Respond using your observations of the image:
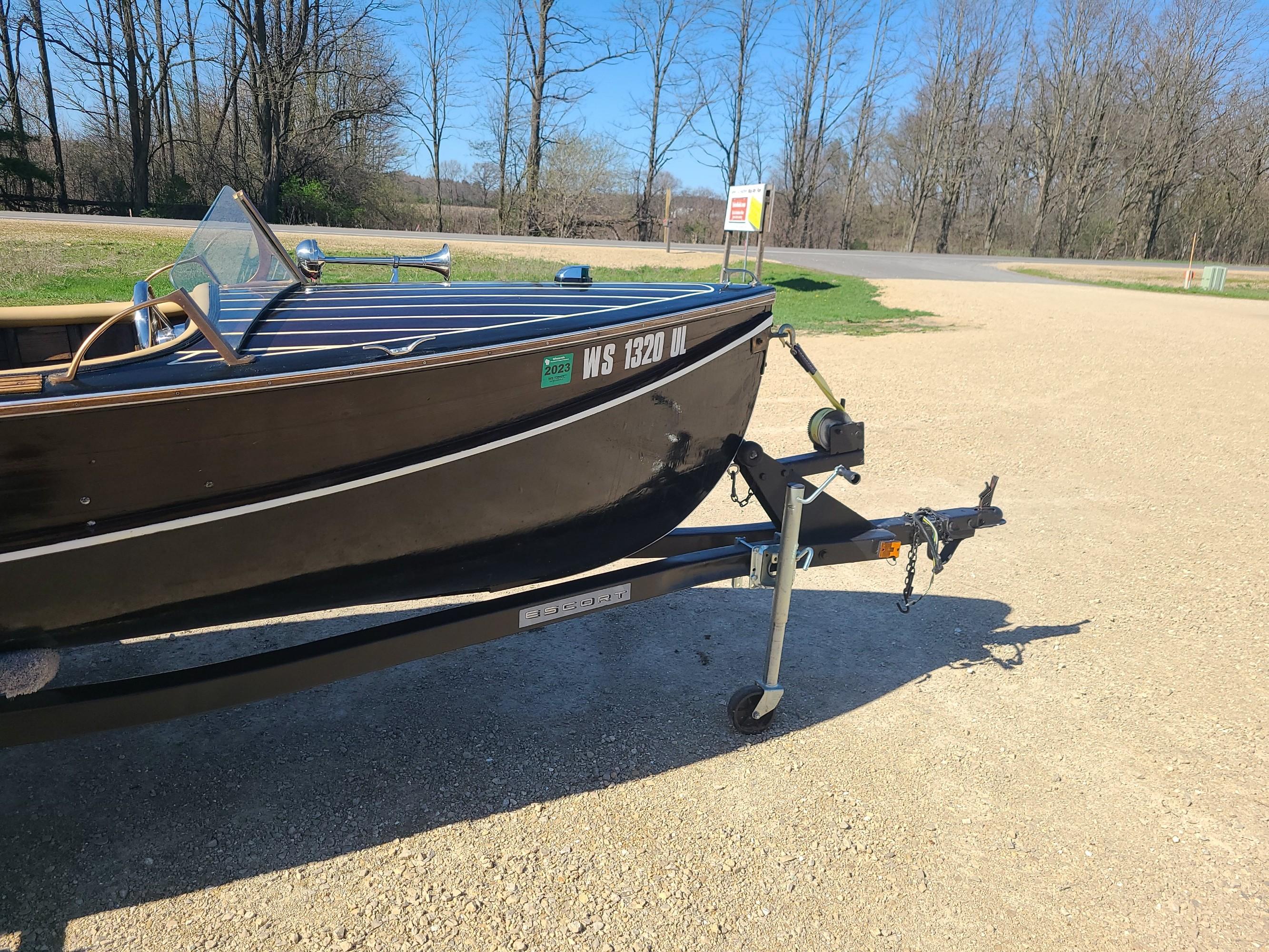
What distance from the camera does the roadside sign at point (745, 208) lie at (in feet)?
12.7

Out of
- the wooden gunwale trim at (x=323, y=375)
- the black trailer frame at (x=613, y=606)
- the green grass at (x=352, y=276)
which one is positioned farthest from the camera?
the green grass at (x=352, y=276)

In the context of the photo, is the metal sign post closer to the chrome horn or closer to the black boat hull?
the black boat hull

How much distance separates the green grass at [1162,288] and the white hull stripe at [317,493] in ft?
73.3

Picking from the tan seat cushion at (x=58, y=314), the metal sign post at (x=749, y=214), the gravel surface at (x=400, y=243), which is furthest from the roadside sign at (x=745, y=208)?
the gravel surface at (x=400, y=243)

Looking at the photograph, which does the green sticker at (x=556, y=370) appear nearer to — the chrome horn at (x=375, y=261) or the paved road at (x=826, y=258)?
the chrome horn at (x=375, y=261)

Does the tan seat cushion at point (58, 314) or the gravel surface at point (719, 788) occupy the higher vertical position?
the tan seat cushion at point (58, 314)

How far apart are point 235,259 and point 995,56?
46.1 meters

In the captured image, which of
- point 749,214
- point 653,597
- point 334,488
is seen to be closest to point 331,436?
point 334,488

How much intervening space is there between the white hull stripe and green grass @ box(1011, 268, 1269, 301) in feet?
73.3

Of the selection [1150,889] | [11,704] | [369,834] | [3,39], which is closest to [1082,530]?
[1150,889]

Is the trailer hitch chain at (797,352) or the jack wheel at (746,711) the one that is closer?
the jack wheel at (746,711)

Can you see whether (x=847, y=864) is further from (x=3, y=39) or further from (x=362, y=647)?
(x=3, y=39)

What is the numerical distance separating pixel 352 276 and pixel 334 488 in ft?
48.9

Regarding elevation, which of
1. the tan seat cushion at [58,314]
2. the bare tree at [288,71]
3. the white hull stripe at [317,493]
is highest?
the bare tree at [288,71]
